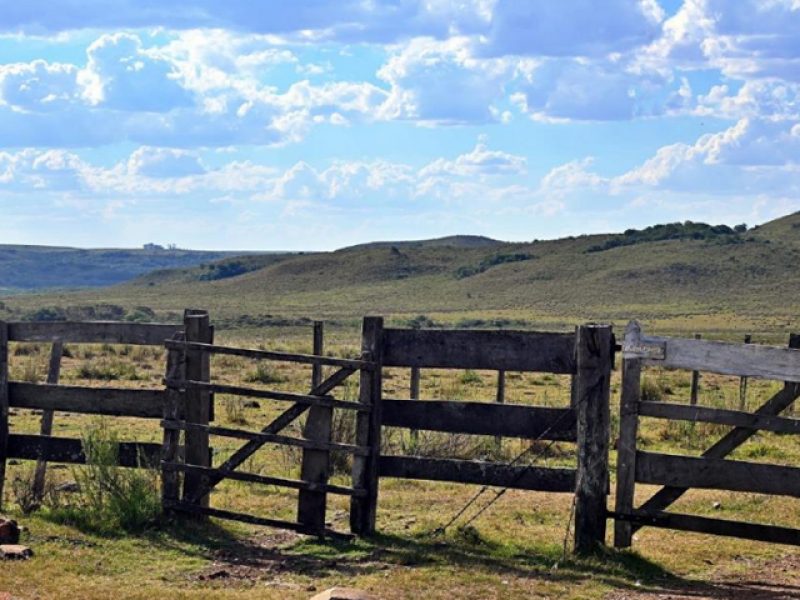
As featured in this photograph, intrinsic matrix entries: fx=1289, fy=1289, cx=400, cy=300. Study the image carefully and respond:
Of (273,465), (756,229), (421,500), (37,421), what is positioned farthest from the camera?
(756,229)

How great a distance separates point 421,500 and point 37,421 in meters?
8.77

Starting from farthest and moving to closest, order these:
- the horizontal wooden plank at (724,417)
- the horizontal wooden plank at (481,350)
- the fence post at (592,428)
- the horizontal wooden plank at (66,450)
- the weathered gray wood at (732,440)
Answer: the horizontal wooden plank at (66,450), the horizontal wooden plank at (481,350), the fence post at (592,428), the weathered gray wood at (732,440), the horizontal wooden plank at (724,417)

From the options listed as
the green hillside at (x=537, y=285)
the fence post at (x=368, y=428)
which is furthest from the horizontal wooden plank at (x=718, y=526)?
the green hillside at (x=537, y=285)

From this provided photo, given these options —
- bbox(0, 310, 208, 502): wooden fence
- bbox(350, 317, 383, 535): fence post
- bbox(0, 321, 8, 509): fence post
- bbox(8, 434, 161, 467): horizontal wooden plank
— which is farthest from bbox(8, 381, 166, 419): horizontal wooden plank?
bbox(350, 317, 383, 535): fence post

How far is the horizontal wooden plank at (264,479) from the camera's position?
1052 cm

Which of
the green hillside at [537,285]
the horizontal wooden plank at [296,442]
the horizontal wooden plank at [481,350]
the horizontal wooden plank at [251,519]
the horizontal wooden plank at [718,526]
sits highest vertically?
the green hillside at [537,285]

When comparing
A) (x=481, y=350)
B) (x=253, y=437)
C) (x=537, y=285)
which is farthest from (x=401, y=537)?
(x=537, y=285)

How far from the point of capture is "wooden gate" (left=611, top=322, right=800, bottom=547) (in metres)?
9.52

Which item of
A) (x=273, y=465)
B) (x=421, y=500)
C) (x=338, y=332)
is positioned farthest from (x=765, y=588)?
(x=338, y=332)

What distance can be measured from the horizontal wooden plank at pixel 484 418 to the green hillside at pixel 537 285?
2247 inches

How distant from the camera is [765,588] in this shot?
31.0ft

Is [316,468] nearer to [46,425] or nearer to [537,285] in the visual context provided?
[46,425]

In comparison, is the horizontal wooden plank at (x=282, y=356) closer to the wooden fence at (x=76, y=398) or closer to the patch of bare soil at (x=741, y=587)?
the wooden fence at (x=76, y=398)

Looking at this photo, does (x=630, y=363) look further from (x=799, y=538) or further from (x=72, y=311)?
(x=72, y=311)
